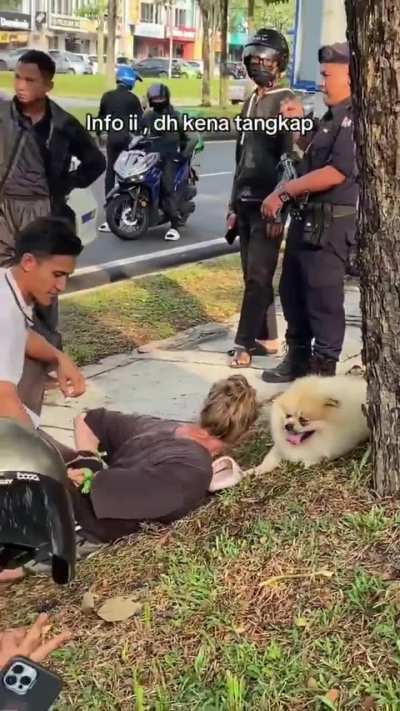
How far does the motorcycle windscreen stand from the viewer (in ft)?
6.38

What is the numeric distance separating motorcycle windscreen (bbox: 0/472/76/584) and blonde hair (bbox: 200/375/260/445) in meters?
1.85

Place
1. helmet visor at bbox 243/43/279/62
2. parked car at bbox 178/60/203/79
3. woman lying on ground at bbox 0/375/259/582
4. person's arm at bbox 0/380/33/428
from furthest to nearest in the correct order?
1. parked car at bbox 178/60/203/79
2. helmet visor at bbox 243/43/279/62
3. woman lying on ground at bbox 0/375/259/582
4. person's arm at bbox 0/380/33/428

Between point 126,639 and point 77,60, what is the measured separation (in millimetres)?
68744

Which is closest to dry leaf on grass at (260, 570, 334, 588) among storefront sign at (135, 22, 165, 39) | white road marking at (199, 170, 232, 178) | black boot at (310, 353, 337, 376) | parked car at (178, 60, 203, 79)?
black boot at (310, 353, 337, 376)

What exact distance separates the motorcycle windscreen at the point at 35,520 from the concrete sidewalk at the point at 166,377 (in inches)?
119

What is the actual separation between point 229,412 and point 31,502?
200cm

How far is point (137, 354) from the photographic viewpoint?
684 cm

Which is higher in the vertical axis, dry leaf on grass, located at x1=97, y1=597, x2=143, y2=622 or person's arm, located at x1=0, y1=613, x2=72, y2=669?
person's arm, located at x1=0, y1=613, x2=72, y2=669

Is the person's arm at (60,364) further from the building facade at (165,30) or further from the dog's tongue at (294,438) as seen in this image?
the building facade at (165,30)

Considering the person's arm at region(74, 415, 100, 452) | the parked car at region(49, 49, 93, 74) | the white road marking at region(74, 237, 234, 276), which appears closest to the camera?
the person's arm at region(74, 415, 100, 452)

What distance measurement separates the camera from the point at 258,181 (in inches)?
245

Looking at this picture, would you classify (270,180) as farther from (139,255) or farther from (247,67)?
(139,255)

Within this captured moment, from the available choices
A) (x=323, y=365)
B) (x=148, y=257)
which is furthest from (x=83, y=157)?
(x=148, y=257)

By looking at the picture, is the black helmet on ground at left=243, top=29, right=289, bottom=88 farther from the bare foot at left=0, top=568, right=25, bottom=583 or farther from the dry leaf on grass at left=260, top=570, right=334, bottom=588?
the dry leaf on grass at left=260, top=570, right=334, bottom=588
